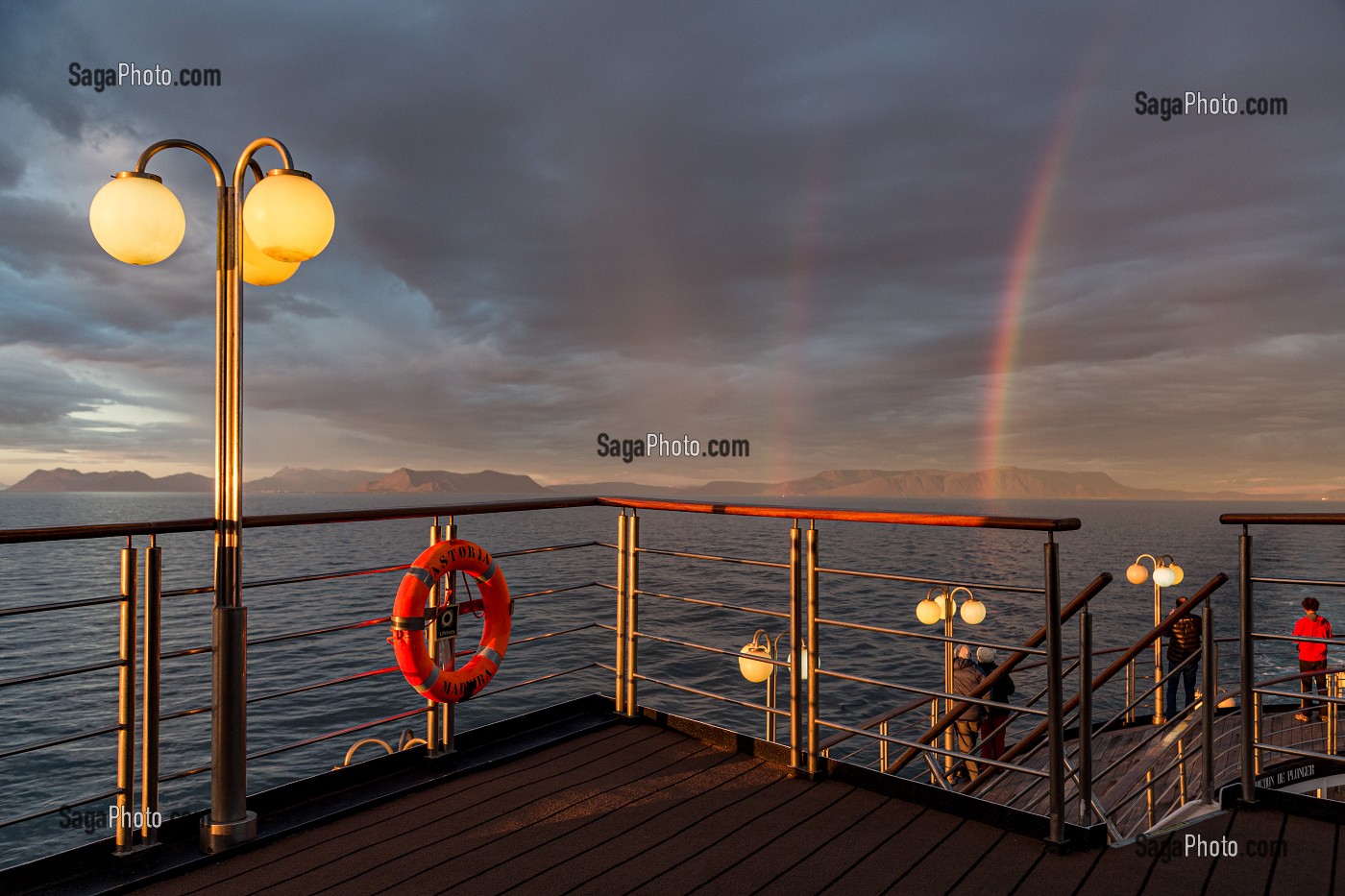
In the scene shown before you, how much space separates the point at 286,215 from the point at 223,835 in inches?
61.3

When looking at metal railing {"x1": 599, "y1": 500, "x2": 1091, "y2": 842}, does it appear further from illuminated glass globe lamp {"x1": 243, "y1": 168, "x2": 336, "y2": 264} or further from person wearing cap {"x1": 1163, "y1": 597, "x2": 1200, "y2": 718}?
person wearing cap {"x1": 1163, "y1": 597, "x2": 1200, "y2": 718}

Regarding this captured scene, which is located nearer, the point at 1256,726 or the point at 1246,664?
the point at 1246,664

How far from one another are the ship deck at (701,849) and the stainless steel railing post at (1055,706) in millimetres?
80

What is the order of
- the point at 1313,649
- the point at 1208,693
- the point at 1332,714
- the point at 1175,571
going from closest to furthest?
the point at 1208,693
the point at 1332,714
the point at 1313,649
the point at 1175,571

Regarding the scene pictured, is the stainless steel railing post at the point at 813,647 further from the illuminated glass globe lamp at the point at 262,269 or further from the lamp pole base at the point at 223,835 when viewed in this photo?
the illuminated glass globe lamp at the point at 262,269

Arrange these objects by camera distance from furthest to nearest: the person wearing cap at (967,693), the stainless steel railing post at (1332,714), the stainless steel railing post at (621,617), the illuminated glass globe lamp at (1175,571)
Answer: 1. the illuminated glass globe lamp at (1175,571)
2. the person wearing cap at (967,693)
3. the stainless steel railing post at (1332,714)
4. the stainless steel railing post at (621,617)

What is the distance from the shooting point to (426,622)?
95.3 inches

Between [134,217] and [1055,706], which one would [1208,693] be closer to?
[1055,706]

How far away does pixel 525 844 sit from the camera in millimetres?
2062

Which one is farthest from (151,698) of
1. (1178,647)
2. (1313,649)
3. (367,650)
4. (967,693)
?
(367,650)

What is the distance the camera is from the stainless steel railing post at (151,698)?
1.91 metres

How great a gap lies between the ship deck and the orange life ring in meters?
0.32

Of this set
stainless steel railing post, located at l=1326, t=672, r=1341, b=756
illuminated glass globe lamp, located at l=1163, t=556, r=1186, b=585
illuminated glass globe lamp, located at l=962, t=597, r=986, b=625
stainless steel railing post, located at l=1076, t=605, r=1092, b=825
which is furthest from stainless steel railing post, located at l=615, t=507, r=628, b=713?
illuminated glass globe lamp, located at l=1163, t=556, r=1186, b=585

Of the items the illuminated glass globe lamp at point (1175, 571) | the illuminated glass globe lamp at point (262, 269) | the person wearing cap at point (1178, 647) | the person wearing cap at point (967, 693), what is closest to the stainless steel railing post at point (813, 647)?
the illuminated glass globe lamp at point (262, 269)
